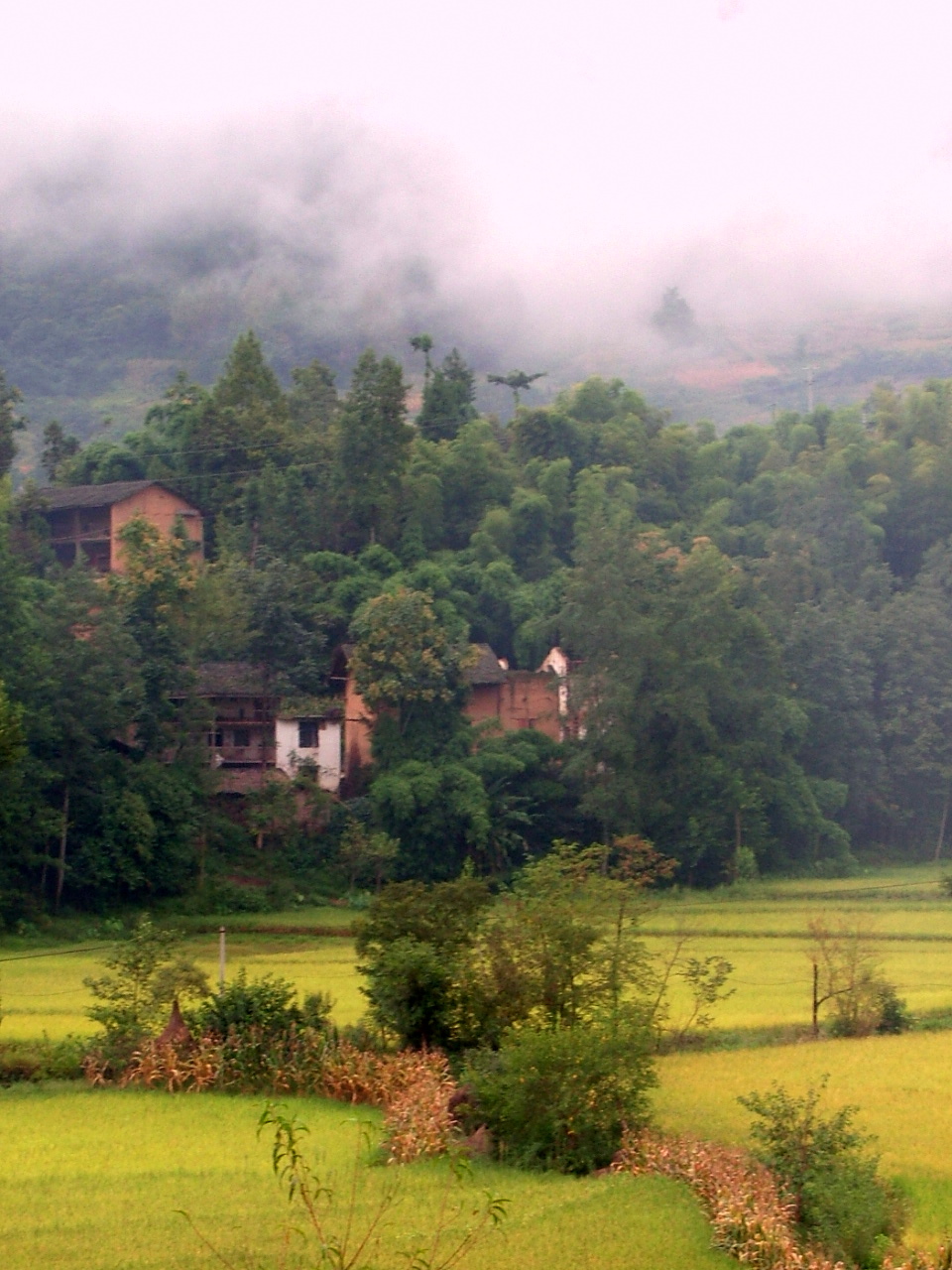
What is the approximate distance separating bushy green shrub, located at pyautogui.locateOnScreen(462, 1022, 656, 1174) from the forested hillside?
20678mm

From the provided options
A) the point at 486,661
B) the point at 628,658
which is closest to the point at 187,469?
the point at 486,661

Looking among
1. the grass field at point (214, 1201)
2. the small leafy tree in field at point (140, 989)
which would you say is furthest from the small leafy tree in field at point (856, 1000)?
the small leafy tree in field at point (140, 989)

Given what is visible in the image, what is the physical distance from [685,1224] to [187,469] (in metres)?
45.5

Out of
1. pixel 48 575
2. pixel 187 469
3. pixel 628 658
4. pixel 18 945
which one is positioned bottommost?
pixel 18 945

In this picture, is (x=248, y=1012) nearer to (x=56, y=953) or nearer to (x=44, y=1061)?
Result: (x=44, y=1061)

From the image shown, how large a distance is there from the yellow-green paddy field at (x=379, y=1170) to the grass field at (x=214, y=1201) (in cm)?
2

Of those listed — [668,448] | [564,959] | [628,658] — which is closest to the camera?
[564,959]

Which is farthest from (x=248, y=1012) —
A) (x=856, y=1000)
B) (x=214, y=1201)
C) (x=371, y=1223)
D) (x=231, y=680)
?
(x=231, y=680)

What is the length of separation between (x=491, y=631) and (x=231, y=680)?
10993 mm

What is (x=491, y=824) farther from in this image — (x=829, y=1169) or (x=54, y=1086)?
(x=829, y=1169)

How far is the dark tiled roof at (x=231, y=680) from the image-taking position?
42.6 metres

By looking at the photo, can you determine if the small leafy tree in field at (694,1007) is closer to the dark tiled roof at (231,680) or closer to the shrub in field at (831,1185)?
the shrub in field at (831,1185)

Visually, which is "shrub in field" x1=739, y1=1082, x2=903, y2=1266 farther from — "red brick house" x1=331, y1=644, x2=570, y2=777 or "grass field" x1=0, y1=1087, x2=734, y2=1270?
"red brick house" x1=331, y1=644, x2=570, y2=777

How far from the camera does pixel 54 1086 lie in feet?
63.2
